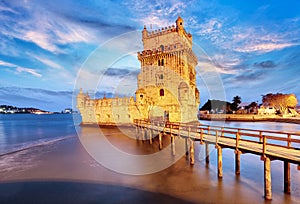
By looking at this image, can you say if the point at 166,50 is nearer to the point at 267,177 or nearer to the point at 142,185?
the point at 142,185

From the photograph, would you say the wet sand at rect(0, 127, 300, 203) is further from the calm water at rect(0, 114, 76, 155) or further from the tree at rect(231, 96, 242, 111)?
the tree at rect(231, 96, 242, 111)

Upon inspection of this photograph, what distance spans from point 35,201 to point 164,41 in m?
Answer: 33.6

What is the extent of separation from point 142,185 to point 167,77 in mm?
26216

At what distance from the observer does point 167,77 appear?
34.8 metres

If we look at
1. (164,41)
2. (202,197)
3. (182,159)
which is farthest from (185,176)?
(164,41)

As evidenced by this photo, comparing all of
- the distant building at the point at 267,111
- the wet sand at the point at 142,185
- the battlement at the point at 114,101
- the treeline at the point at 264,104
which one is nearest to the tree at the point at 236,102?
the treeline at the point at 264,104

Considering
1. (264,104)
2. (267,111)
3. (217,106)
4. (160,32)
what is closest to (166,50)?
(160,32)

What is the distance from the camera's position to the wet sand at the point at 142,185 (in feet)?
29.0

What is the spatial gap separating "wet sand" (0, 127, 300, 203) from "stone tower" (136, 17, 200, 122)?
64.1 ft

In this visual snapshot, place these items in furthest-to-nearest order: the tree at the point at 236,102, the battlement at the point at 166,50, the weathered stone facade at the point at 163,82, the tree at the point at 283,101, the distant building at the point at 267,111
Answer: the tree at the point at 236,102, the distant building at the point at 267,111, the tree at the point at 283,101, the battlement at the point at 166,50, the weathered stone facade at the point at 163,82

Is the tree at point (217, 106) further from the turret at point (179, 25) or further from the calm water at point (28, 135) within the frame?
the calm water at point (28, 135)

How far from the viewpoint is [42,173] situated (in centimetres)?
1298

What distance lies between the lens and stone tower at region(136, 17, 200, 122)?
33.7 m

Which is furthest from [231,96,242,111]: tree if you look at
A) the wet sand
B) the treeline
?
the wet sand
